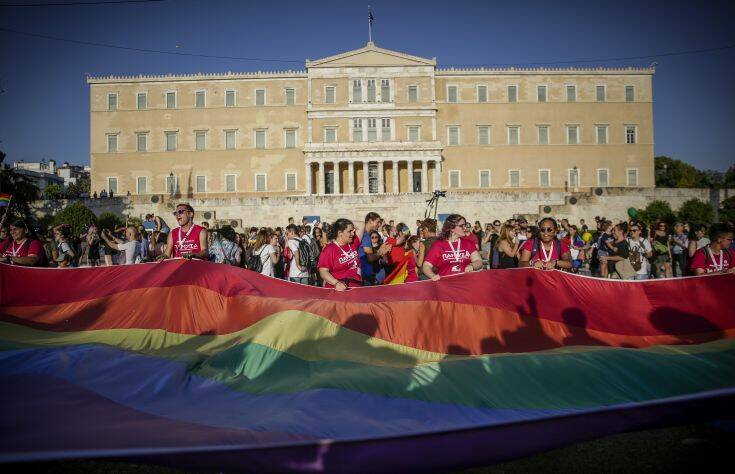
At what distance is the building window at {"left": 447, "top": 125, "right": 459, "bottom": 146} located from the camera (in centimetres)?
5153

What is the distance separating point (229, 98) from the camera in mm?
51938

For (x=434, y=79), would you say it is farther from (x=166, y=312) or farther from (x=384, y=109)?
(x=166, y=312)

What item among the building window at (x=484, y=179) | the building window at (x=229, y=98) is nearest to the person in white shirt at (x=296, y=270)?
the building window at (x=484, y=179)

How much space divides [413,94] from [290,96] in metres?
12.2

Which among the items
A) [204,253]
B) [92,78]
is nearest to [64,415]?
[204,253]

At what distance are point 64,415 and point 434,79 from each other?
169 ft

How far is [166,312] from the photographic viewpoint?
586cm

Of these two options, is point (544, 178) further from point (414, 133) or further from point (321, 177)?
point (321, 177)

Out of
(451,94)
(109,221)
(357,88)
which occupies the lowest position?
(109,221)

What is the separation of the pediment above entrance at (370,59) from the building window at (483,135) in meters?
8.04

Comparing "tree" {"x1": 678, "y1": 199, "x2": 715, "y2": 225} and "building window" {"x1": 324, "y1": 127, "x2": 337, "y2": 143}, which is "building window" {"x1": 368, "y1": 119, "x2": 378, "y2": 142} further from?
"tree" {"x1": 678, "y1": 199, "x2": 715, "y2": 225}

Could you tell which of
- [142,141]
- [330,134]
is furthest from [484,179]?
[142,141]

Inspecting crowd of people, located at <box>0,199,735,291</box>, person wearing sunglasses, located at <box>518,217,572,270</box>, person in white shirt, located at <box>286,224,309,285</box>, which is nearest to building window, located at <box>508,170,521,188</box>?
crowd of people, located at <box>0,199,735,291</box>

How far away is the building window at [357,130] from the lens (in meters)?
49.9
